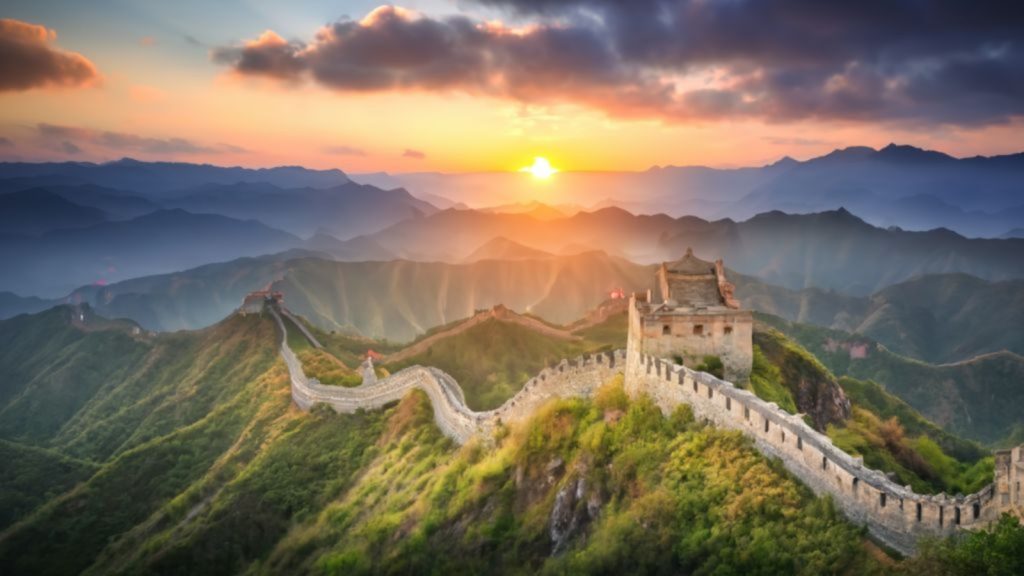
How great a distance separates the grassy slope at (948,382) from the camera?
123 m

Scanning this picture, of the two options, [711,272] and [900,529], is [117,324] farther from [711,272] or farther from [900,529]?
[900,529]

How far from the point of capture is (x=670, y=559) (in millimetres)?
24984

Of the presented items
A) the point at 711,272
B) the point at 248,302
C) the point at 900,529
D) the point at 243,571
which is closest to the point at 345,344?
the point at 248,302

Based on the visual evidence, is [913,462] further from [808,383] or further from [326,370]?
[326,370]

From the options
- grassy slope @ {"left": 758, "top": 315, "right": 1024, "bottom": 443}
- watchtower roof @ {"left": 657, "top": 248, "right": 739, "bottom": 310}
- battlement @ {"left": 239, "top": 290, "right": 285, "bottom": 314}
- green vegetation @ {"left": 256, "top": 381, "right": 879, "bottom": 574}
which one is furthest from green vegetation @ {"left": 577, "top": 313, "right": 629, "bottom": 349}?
watchtower roof @ {"left": 657, "top": 248, "right": 739, "bottom": 310}

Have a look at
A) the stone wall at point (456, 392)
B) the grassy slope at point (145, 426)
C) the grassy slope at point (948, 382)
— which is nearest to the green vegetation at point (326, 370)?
the stone wall at point (456, 392)

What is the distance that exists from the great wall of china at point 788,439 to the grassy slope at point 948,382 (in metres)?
92.3

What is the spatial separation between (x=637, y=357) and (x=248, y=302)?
326ft

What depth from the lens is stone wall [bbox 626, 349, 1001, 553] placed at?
2034 cm

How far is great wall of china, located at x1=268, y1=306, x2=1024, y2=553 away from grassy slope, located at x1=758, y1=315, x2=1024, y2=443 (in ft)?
303

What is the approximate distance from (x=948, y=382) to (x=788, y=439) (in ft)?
405

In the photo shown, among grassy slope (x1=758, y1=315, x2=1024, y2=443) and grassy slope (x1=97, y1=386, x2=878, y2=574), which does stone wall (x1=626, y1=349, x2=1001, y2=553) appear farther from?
grassy slope (x1=758, y1=315, x2=1024, y2=443)

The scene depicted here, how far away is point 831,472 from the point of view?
2339cm

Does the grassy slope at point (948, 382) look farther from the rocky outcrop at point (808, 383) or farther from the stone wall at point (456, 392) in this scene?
the stone wall at point (456, 392)
